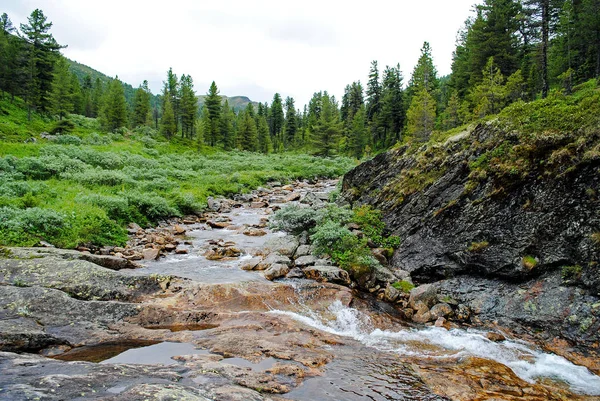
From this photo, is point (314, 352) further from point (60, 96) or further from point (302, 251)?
point (60, 96)

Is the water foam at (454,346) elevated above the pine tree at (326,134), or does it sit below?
below

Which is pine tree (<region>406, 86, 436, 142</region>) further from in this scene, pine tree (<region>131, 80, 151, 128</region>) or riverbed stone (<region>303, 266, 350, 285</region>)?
pine tree (<region>131, 80, 151, 128</region>)

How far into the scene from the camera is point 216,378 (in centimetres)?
534

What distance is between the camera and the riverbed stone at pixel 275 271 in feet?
40.2

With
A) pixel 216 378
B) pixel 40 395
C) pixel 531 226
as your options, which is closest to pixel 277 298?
pixel 216 378

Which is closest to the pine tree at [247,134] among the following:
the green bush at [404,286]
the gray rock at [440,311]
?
the green bush at [404,286]

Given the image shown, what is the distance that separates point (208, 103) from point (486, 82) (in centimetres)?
6186

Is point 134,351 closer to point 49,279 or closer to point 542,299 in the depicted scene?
point 49,279

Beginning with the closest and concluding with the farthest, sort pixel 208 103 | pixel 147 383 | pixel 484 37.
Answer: pixel 147 383 → pixel 484 37 → pixel 208 103

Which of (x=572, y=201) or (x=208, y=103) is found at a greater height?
(x=208, y=103)

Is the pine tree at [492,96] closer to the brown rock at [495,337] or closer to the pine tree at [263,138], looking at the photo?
the brown rock at [495,337]

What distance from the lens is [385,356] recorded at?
7.59m

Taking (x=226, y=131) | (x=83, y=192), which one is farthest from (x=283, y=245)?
(x=226, y=131)

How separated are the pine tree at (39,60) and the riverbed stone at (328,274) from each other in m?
64.7
